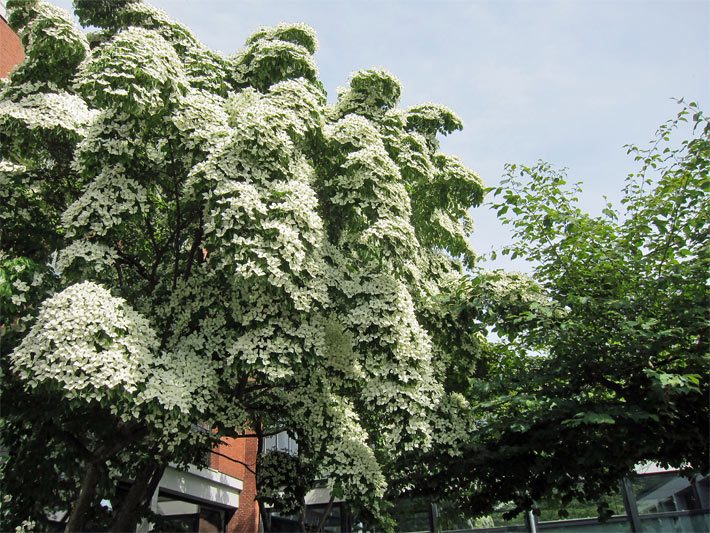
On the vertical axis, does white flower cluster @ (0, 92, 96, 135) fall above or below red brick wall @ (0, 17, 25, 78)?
below

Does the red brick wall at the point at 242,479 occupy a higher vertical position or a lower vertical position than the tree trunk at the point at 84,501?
higher

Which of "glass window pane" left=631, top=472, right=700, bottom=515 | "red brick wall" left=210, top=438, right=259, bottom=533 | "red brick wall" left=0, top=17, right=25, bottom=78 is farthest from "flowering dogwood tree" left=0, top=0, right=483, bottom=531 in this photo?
"red brick wall" left=210, top=438, right=259, bottom=533

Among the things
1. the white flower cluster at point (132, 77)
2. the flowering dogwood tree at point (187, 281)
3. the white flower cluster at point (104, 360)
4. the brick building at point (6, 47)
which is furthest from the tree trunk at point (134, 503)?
the brick building at point (6, 47)

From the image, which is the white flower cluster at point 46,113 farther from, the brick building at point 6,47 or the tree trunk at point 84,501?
the brick building at point 6,47

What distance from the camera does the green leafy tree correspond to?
29.8 ft

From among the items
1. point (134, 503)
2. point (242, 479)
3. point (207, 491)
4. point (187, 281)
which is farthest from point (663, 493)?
point (242, 479)

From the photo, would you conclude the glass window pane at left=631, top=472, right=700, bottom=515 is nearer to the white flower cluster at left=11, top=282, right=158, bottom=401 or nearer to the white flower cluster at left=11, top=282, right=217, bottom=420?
the white flower cluster at left=11, top=282, right=217, bottom=420

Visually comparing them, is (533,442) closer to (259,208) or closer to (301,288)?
(301,288)

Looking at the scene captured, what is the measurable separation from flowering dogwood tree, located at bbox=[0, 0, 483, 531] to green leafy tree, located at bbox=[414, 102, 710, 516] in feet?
3.94

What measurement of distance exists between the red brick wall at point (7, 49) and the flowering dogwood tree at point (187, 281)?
4489 mm

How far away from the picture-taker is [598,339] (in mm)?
9367

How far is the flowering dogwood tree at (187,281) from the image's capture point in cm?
852

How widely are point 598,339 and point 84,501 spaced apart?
868 centimetres

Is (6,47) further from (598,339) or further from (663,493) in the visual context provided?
(663,493)
